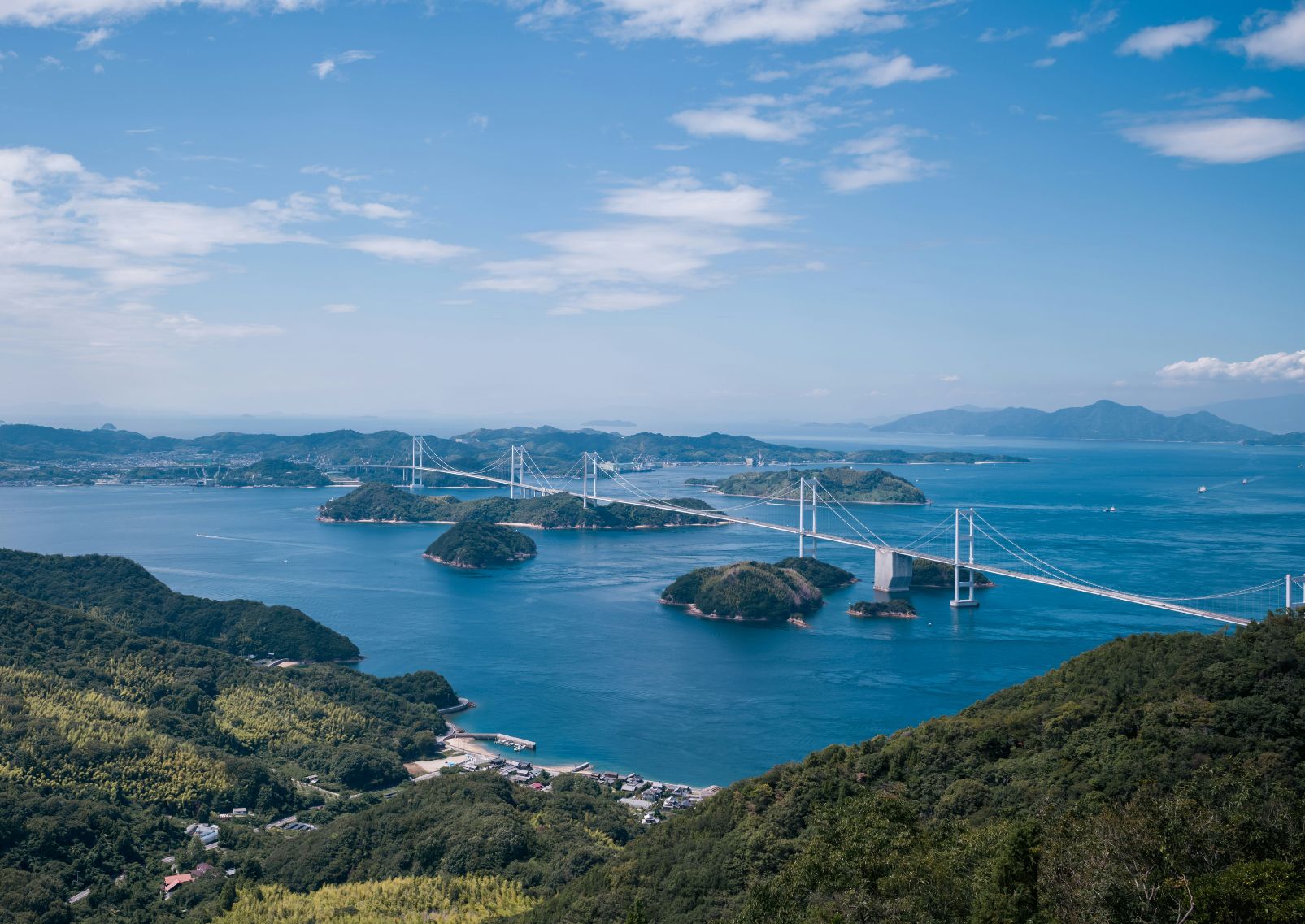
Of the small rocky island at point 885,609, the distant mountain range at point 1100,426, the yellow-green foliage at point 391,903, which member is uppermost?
the distant mountain range at point 1100,426

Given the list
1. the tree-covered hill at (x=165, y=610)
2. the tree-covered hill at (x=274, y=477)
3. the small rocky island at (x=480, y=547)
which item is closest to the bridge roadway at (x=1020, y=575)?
the small rocky island at (x=480, y=547)

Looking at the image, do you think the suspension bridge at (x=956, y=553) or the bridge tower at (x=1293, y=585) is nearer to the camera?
the bridge tower at (x=1293, y=585)

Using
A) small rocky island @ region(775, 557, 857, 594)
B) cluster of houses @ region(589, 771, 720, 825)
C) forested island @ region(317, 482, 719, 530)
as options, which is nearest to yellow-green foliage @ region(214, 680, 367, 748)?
cluster of houses @ region(589, 771, 720, 825)

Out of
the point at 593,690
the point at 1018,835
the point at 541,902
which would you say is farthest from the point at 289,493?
the point at 1018,835

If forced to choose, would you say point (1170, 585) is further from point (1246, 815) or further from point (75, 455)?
point (75, 455)

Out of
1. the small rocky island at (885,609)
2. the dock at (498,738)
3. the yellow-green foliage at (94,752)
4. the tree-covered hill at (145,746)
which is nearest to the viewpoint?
the tree-covered hill at (145,746)

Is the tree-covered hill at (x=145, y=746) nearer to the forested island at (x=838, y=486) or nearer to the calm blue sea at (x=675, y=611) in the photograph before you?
the calm blue sea at (x=675, y=611)

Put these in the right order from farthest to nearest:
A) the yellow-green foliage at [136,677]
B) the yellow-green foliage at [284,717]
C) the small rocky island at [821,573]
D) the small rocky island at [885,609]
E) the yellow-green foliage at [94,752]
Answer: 1. the small rocky island at [821,573]
2. the small rocky island at [885,609]
3. the yellow-green foliage at [136,677]
4. the yellow-green foliage at [284,717]
5. the yellow-green foliage at [94,752]
